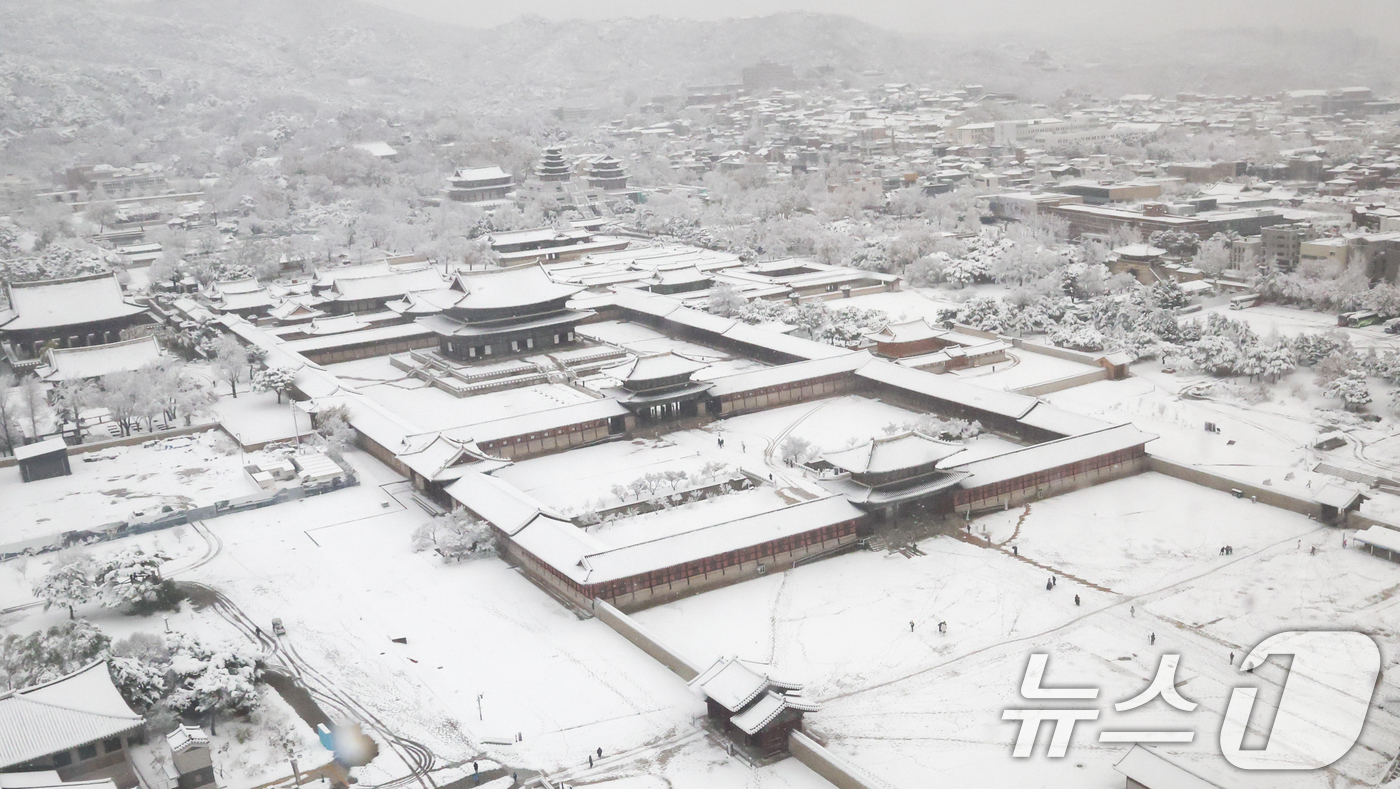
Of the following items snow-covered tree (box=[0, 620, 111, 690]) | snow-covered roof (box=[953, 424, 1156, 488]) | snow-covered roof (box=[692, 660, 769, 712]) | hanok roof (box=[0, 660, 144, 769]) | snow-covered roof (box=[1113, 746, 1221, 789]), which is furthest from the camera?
snow-covered roof (box=[953, 424, 1156, 488])

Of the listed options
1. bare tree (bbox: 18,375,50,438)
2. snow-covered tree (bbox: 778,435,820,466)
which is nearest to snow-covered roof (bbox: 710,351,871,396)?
snow-covered tree (bbox: 778,435,820,466)

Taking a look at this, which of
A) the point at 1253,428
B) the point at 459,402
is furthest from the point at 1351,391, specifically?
the point at 459,402

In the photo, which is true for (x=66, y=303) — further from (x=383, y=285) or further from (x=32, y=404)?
(x=383, y=285)

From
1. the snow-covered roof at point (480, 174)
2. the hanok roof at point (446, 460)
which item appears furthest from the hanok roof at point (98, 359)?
the snow-covered roof at point (480, 174)

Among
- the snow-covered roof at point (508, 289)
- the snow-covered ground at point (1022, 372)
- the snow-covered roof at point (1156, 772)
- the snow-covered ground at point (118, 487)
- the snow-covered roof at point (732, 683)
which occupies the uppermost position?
the snow-covered roof at point (508, 289)

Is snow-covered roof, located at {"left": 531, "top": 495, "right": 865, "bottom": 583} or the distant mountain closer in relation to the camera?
snow-covered roof, located at {"left": 531, "top": 495, "right": 865, "bottom": 583}

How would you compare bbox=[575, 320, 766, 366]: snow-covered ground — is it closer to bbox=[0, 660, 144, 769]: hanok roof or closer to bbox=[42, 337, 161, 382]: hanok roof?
bbox=[42, 337, 161, 382]: hanok roof

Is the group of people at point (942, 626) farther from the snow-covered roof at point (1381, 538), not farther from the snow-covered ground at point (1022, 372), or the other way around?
the snow-covered ground at point (1022, 372)

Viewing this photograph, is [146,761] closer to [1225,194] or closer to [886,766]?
[886,766]
